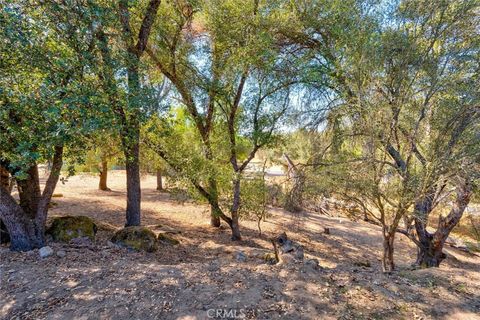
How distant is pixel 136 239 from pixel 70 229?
1260 mm

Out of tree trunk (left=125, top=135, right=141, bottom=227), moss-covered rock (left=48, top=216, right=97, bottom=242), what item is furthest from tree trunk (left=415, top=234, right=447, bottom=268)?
moss-covered rock (left=48, top=216, right=97, bottom=242)

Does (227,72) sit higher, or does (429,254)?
(227,72)

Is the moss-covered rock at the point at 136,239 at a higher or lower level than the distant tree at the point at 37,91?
lower

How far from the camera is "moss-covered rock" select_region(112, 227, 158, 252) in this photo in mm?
5133

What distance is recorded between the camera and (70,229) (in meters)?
4.89

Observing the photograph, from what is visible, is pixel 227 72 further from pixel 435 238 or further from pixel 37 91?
pixel 435 238

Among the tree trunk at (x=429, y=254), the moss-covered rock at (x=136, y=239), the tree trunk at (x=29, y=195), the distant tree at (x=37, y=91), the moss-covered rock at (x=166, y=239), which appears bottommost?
the tree trunk at (x=429, y=254)

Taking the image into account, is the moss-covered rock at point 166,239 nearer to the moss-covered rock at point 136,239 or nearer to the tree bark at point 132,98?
the moss-covered rock at point 136,239

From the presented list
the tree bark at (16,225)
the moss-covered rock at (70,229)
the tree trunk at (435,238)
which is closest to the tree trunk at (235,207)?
the moss-covered rock at (70,229)

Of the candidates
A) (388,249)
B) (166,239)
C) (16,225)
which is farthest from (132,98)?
(388,249)

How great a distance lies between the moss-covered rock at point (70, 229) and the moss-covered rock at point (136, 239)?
0.54m

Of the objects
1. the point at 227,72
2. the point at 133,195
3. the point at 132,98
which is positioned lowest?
the point at 133,195

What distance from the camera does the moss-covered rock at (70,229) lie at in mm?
4715

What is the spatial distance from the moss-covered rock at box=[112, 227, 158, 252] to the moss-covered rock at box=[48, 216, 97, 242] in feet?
1.76
